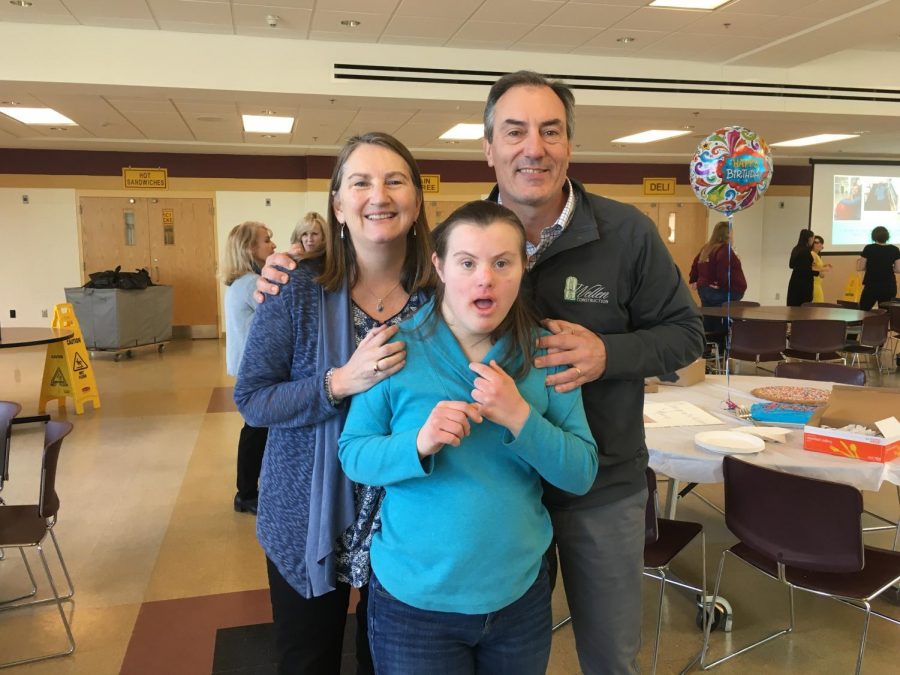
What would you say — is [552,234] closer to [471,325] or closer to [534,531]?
[471,325]

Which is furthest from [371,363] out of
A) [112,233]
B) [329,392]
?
[112,233]

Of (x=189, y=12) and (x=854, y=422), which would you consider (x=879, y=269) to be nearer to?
(x=854, y=422)

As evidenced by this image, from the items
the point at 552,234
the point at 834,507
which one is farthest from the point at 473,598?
the point at 834,507

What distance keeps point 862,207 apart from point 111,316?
13326 mm

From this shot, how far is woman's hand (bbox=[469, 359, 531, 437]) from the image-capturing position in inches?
47.8

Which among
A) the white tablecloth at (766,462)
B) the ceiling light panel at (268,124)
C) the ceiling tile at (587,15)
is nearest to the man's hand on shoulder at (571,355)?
the white tablecloth at (766,462)

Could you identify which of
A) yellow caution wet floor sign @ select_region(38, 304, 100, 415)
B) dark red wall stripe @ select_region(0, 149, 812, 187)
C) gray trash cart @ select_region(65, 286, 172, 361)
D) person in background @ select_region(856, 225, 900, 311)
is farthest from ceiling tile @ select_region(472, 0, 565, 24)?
dark red wall stripe @ select_region(0, 149, 812, 187)

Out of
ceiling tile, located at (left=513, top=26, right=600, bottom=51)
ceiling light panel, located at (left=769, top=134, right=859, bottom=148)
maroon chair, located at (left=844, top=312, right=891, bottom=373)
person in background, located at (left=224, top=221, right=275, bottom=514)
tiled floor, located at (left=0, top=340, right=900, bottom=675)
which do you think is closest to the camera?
tiled floor, located at (left=0, top=340, right=900, bottom=675)

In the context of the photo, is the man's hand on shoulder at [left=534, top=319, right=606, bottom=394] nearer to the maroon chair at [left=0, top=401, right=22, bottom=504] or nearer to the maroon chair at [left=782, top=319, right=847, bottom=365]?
the maroon chair at [left=0, top=401, right=22, bottom=504]

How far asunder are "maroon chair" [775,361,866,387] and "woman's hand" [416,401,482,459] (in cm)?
351

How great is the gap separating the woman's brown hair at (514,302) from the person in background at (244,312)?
2698 millimetres

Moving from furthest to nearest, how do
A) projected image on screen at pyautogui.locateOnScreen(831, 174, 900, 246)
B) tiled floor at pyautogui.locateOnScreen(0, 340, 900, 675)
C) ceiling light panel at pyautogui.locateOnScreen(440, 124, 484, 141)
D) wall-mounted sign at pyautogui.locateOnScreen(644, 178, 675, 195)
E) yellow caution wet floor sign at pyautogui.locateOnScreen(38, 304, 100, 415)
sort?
wall-mounted sign at pyautogui.locateOnScreen(644, 178, 675, 195) → projected image on screen at pyautogui.locateOnScreen(831, 174, 900, 246) → ceiling light panel at pyautogui.locateOnScreen(440, 124, 484, 141) → yellow caution wet floor sign at pyautogui.locateOnScreen(38, 304, 100, 415) → tiled floor at pyautogui.locateOnScreen(0, 340, 900, 675)

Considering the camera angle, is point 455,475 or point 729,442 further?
point 729,442

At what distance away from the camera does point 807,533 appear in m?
2.26
